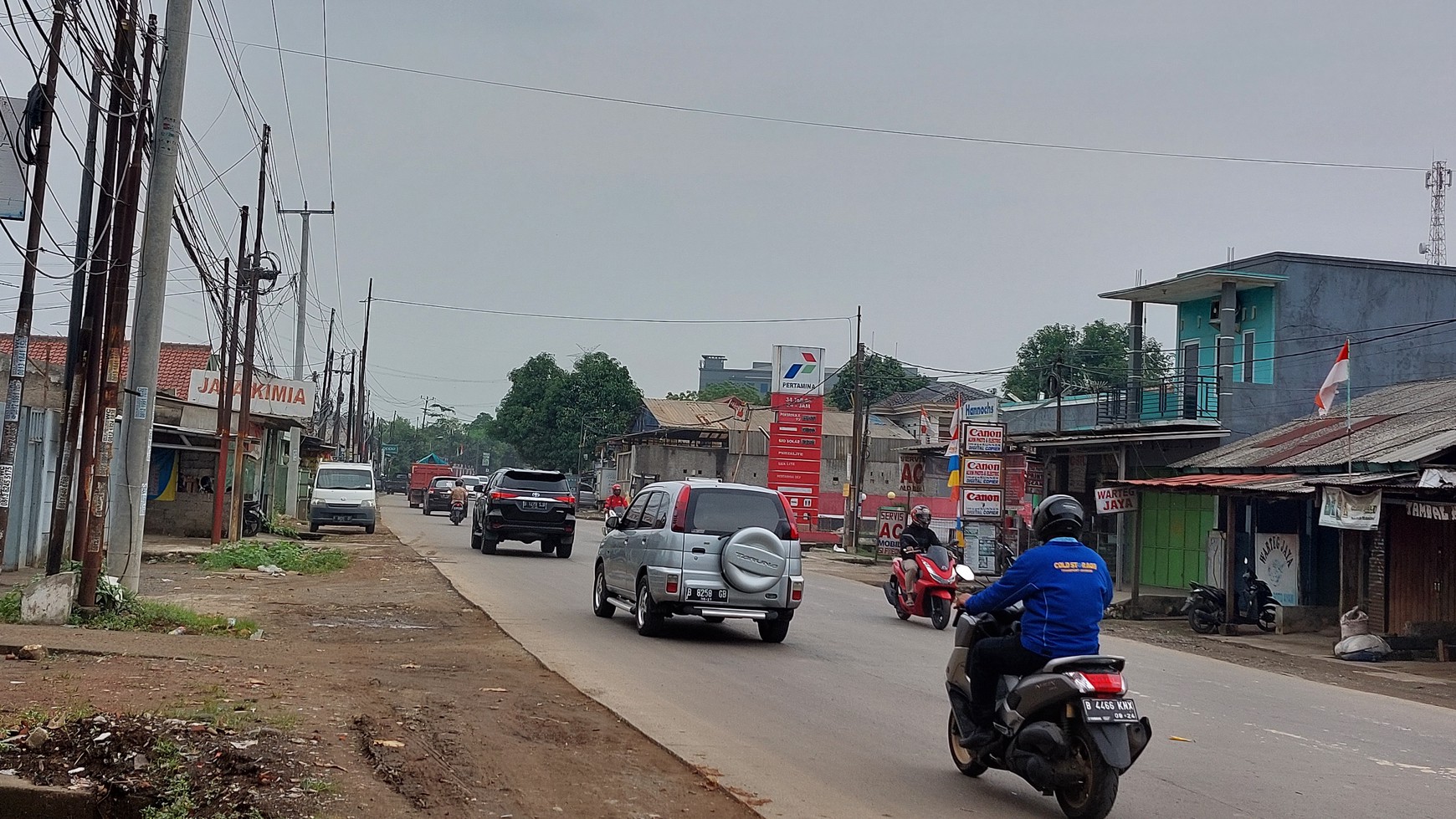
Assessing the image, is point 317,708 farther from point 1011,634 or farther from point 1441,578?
point 1441,578

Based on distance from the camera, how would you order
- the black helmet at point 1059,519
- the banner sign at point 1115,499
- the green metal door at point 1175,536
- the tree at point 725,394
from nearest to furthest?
the black helmet at point 1059,519
the banner sign at point 1115,499
the green metal door at point 1175,536
the tree at point 725,394

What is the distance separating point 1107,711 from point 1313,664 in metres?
12.6

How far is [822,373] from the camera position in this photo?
4662 centimetres

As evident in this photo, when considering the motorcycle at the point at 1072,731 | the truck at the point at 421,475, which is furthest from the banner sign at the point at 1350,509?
the truck at the point at 421,475

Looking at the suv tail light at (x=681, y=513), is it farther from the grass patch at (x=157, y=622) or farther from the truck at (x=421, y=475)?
the truck at (x=421, y=475)

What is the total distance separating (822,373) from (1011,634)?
39.2 metres

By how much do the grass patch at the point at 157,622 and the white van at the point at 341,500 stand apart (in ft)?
74.6

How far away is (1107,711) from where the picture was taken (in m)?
6.63

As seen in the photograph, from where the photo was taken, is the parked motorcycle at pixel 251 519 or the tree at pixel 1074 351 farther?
the tree at pixel 1074 351

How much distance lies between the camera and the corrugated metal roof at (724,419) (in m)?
71.6

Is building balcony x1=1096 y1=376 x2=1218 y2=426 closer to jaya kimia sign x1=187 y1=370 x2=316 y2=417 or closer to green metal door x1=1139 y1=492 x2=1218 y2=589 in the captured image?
green metal door x1=1139 y1=492 x2=1218 y2=589

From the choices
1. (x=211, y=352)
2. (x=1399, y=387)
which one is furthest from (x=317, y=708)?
(x=211, y=352)

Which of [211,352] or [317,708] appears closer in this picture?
[317,708]

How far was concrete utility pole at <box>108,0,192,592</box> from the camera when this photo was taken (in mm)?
15148
